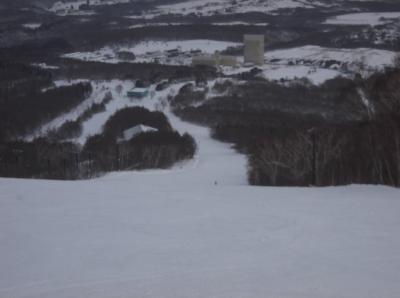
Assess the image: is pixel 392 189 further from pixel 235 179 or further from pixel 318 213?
pixel 235 179

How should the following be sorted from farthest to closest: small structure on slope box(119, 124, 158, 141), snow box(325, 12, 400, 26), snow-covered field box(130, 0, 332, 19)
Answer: snow-covered field box(130, 0, 332, 19) < snow box(325, 12, 400, 26) < small structure on slope box(119, 124, 158, 141)

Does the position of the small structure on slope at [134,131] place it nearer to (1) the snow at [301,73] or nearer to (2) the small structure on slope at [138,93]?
(2) the small structure on slope at [138,93]

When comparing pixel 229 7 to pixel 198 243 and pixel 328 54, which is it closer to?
pixel 328 54

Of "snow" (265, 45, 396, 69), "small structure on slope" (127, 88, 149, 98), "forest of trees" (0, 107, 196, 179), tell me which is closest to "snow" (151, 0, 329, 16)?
"snow" (265, 45, 396, 69)

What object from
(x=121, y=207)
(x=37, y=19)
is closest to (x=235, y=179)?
(x=121, y=207)

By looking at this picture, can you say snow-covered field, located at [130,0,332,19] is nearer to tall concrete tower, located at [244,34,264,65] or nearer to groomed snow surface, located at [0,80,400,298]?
tall concrete tower, located at [244,34,264,65]

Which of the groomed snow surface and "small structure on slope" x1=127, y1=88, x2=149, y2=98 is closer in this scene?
the groomed snow surface

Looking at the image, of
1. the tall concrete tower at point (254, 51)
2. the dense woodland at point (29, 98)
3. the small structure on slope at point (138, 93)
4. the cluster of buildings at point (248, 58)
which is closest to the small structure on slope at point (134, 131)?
the dense woodland at point (29, 98)
